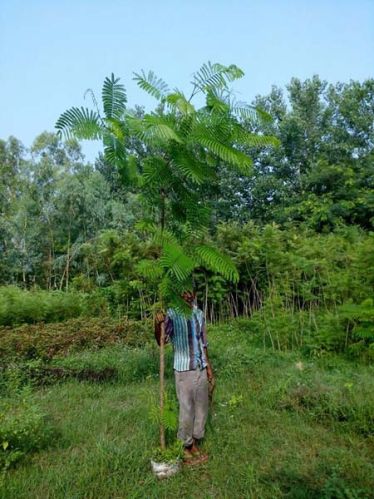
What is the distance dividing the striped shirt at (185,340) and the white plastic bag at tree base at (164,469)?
2.54ft

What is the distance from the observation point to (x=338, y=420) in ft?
14.4

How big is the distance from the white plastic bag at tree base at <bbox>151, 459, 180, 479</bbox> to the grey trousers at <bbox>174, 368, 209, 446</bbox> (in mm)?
318

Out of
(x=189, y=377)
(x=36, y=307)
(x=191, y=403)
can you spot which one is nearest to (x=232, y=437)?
(x=191, y=403)

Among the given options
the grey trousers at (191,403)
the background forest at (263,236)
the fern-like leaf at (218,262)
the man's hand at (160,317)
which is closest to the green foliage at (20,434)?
the grey trousers at (191,403)

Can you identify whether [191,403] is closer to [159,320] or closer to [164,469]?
[164,469]

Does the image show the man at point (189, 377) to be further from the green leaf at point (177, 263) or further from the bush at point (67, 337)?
the bush at point (67, 337)

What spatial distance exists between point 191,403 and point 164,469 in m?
0.59

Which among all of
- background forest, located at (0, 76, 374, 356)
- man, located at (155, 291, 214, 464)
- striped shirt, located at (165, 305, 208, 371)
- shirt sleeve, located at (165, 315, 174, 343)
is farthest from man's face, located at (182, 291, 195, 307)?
background forest, located at (0, 76, 374, 356)

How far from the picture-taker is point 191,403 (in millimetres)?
3822

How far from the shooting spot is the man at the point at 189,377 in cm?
378

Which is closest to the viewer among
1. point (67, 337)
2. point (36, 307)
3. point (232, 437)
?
point (232, 437)

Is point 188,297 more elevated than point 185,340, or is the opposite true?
point 188,297

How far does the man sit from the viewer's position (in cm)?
378

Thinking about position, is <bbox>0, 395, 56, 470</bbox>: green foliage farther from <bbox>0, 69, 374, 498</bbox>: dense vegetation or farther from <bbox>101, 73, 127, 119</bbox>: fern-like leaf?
<bbox>101, 73, 127, 119</bbox>: fern-like leaf
